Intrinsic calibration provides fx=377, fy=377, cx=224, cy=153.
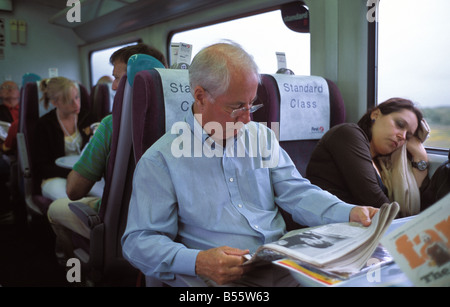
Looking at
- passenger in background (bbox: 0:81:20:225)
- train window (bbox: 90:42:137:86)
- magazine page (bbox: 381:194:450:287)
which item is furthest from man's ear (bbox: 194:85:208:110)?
train window (bbox: 90:42:137:86)

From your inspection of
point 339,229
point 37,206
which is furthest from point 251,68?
point 37,206

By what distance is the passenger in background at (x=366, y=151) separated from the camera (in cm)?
183

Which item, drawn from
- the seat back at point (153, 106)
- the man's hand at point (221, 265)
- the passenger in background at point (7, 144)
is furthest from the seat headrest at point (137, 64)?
the passenger in background at point (7, 144)

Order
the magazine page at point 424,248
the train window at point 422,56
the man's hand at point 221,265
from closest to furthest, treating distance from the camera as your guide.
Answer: the magazine page at point 424,248 → the man's hand at point 221,265 → the train window at point 422,56

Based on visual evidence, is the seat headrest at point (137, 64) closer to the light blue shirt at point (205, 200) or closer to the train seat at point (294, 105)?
the light blue shirt at point (205, 200)

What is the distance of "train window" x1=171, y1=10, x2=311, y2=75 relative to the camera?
2.90 m

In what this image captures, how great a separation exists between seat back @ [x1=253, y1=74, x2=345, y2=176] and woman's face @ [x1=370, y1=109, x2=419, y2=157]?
0.32m

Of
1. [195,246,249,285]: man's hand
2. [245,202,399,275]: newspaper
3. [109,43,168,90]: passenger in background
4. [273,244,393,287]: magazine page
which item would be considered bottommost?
[195,246,249,285]: man's hand

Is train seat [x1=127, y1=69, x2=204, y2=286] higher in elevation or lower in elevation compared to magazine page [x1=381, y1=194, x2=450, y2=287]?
higher

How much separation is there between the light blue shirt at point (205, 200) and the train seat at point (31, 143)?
187cm

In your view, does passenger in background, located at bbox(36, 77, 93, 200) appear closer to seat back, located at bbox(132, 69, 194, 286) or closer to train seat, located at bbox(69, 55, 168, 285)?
train seat, located at bbox(69, 55, 168, 285)

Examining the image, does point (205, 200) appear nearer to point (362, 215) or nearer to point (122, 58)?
point (362, 215)
